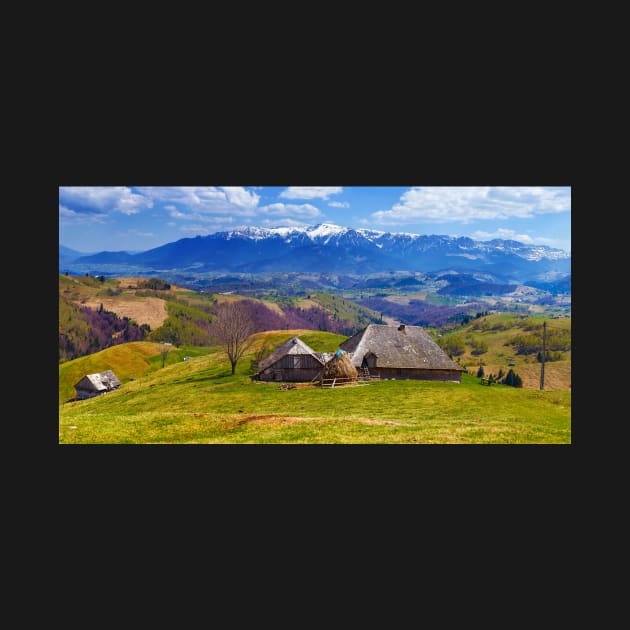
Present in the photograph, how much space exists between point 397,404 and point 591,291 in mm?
18798

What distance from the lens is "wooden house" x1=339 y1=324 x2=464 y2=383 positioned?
58.0 metres

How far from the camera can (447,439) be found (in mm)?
27000

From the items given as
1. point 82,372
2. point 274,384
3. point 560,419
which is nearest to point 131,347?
point 82,372

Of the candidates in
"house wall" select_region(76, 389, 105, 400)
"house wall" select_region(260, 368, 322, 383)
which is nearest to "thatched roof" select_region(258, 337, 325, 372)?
"house wall" select_region(260, 368, 322, 383)

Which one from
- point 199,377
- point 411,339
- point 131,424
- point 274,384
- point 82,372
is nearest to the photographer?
point 131,424

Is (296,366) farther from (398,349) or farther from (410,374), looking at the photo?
(410,374)

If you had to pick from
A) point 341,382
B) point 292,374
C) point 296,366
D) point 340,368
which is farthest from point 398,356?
point 292,374

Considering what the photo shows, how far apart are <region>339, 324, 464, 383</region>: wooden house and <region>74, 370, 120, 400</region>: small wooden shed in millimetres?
57932

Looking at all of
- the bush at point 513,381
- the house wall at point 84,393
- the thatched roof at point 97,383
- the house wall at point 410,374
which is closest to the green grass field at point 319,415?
the house wall at point 410,374

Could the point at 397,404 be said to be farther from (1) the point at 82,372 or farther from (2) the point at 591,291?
(1) the point at 82,372

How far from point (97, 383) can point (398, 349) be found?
6555 centimetres

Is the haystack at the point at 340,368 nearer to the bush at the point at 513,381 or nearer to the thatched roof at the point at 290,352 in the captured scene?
the thatched roof at the point at 290,352

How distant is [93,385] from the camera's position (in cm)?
9819

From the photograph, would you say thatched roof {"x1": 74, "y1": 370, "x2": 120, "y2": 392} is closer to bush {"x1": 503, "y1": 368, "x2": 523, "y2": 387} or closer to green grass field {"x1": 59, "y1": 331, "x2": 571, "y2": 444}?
green grass field {"x1": 59, "y1": 331, "x2": 571, "y2": 444}
